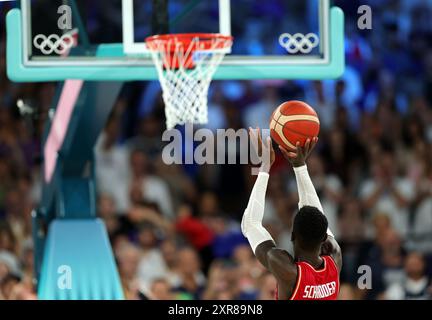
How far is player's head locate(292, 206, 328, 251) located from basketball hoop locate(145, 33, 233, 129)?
1.36 metres

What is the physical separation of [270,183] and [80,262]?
11.2 feet

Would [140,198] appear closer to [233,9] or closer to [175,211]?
[175,211]

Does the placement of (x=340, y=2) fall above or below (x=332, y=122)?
above

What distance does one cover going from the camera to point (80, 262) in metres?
7.76

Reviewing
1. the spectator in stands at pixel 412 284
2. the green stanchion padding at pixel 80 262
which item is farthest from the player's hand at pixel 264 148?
the spectator in stands at pixel 412 284

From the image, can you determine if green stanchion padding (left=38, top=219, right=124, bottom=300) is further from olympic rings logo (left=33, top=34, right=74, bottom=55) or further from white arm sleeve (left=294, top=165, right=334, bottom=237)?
white arm sleeve (left=294, top=165, right=334, bottom=237)

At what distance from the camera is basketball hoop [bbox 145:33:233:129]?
7086 mm

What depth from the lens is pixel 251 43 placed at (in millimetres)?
11648

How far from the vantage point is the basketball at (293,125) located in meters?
6.35

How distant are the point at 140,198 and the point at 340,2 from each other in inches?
102

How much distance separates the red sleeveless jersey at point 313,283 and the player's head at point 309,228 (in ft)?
0.33

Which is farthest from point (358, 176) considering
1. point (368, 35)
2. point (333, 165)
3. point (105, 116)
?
point (105, 116)
